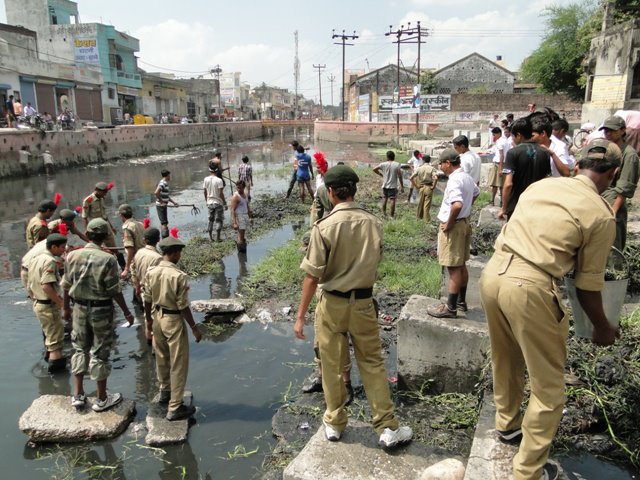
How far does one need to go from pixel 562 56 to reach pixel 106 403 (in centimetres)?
3672

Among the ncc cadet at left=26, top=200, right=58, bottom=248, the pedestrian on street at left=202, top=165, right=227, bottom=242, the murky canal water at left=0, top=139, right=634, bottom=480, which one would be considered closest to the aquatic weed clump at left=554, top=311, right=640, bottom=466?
the murky canal water at left=0, top=139, right=634, bottom=480

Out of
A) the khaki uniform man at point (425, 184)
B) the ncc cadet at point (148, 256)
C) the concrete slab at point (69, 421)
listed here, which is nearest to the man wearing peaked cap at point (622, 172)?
the ncc cadet at point (148, 256)

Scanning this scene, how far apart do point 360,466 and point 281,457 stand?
100 centimetres

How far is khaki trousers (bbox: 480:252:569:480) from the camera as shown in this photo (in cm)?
247

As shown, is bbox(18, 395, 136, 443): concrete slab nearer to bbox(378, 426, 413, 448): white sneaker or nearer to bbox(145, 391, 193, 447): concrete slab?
bbox(145, 391, 193, 447): concrete slab

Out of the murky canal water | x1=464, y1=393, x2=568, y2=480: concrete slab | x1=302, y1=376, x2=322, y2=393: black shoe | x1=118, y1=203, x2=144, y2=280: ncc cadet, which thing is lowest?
the murky canal water

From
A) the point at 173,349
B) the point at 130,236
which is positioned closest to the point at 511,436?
the point at 173,349

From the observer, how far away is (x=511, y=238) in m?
2.66

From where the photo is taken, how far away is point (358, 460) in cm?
331

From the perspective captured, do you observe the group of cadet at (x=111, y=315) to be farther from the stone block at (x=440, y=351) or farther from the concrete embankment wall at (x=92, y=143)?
the concrete embankment wall at (x=92, y=143)

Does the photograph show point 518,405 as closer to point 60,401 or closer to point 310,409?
point 310,409

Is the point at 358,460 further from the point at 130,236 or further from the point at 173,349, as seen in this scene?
the point at 130,236

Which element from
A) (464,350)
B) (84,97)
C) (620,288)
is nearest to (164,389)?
(464,350)

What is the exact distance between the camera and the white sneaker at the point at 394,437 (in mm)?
3379
